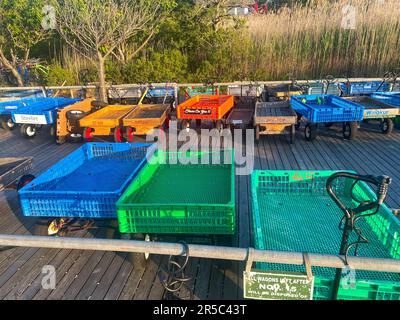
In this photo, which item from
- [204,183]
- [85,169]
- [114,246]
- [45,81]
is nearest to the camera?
[114,246]

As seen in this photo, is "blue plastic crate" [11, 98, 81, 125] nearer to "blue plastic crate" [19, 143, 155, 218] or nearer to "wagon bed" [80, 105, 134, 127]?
"wagon bed" [80, 105, 134, 127]

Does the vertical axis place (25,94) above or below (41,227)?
above

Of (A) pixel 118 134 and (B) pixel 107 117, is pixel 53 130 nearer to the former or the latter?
(B) pixel 107 117

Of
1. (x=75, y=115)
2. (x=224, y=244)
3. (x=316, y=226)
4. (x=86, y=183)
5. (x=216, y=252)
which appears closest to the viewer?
(x=216, y=252)

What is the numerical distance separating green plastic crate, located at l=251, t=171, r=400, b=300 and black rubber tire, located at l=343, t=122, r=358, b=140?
3386 millimetres

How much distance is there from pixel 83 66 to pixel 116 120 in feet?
24.1

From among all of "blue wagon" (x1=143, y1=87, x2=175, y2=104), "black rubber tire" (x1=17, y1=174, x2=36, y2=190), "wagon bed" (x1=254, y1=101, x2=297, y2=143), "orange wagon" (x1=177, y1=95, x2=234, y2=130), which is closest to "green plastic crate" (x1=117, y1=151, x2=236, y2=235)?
"black rubber tire" (x1=17, y1=174, x2=36, y2=190)

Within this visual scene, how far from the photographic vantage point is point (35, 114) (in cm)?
771

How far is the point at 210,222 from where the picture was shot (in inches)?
119

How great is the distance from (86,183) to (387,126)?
6700 mm

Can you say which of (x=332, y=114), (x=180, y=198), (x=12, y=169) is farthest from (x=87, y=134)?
(x=332, y=114)

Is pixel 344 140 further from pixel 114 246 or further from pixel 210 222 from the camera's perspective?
pixel 114 246

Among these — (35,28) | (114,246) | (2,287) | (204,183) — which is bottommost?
(2,287)
